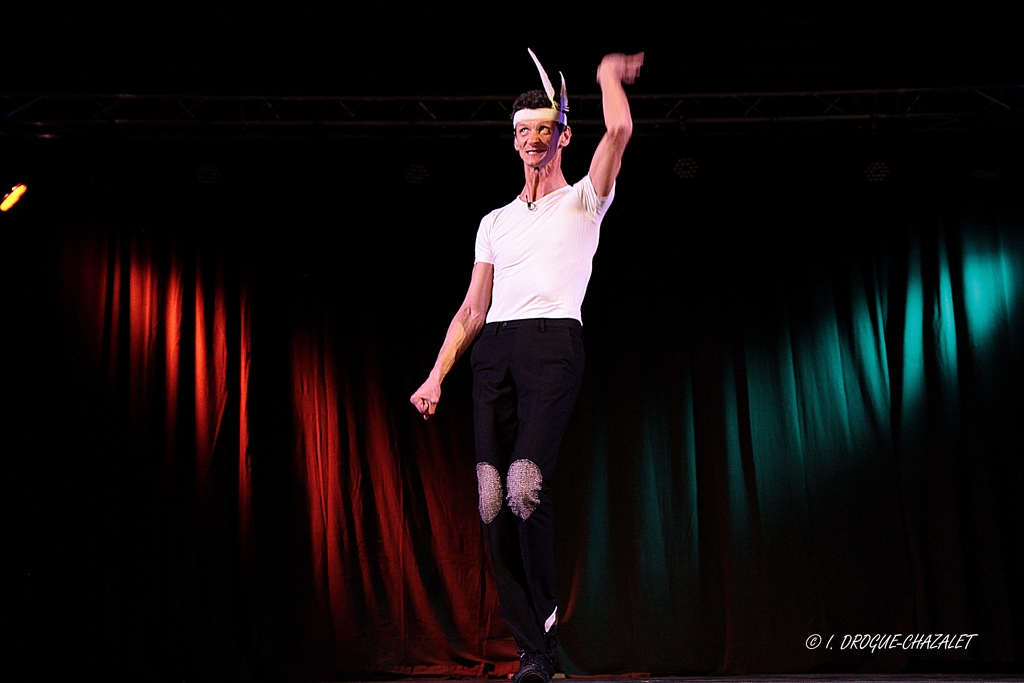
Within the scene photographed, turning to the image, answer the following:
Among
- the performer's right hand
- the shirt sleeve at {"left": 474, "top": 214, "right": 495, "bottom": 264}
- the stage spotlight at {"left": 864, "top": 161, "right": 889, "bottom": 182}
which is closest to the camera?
the performer's right hand

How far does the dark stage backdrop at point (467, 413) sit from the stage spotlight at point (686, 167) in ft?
0.14

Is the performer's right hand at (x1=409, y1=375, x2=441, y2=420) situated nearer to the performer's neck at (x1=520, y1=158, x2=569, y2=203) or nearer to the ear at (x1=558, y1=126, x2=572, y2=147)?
the performer's neck at (x1=520, y1=158, x2=569, y2=203)

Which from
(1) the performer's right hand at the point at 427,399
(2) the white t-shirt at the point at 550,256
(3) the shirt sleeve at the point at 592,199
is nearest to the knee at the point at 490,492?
(1) the performer's right hand at the point at 427,399

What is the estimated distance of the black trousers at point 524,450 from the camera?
104 inches

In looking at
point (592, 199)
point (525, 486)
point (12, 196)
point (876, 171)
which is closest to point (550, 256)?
point (592, 199)

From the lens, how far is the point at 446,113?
5840mm

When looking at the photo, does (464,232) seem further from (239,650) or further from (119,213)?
(239,650)

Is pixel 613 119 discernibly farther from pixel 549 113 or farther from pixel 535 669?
pixel 535 669

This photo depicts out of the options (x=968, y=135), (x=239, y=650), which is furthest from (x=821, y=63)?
(x=239, y=650)

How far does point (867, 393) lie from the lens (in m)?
5.78

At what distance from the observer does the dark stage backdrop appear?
18.1 feet

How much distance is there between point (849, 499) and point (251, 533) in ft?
12.2

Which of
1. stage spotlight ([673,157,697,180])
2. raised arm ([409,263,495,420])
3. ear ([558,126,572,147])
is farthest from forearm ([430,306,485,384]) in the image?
stage spotlight ([673,157,697,180])

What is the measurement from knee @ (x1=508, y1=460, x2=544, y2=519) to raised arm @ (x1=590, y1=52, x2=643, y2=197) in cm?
86
